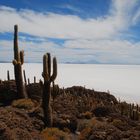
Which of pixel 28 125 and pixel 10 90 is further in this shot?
pixel 10 90

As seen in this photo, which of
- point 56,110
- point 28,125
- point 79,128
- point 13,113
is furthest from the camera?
point 56,110

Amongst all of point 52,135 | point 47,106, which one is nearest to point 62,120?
point 47,106

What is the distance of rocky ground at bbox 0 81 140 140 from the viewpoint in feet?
46.0

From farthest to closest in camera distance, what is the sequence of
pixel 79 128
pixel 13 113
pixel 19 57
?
pixel 19 57
pixel 79 128
pixel 13 113

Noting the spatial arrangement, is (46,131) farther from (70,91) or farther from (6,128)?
(70,91)

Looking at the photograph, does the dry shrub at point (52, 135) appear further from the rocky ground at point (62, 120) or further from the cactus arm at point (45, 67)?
the cactus arm at point (45, 67)

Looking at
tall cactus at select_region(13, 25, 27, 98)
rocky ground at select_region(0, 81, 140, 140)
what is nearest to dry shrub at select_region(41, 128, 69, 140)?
rocky ground at select_region(0, 81, 140, 140)

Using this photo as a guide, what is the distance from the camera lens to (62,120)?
735 inches

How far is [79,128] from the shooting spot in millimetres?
18844

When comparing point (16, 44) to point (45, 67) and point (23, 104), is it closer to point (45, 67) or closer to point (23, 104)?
point (23, 104)

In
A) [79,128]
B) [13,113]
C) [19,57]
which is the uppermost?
[19,57]

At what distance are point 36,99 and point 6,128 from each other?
10.4 m

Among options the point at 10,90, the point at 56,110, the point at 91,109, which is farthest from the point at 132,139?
the point at 10,90

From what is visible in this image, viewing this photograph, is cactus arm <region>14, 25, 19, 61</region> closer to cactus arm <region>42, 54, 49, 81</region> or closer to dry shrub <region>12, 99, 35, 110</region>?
dry shrub <region>12, 99, 35, 110</region>
